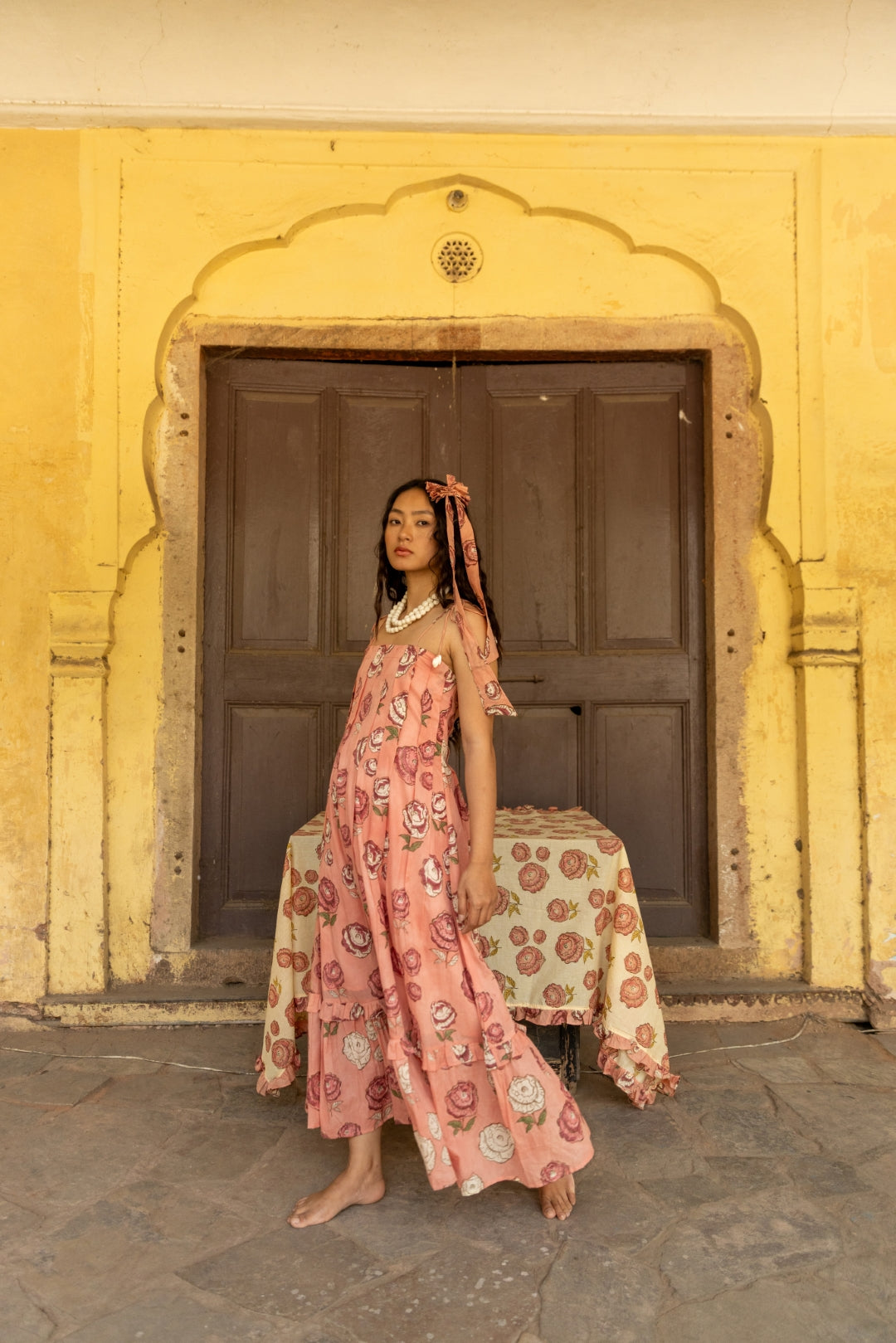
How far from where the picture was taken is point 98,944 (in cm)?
363

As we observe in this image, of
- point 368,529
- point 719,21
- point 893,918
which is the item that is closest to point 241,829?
point 368,529

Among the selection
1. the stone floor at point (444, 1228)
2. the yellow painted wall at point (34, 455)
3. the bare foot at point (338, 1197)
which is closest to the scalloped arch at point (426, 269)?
the yellow painted wall at point (34, 455)

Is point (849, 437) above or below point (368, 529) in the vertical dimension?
above

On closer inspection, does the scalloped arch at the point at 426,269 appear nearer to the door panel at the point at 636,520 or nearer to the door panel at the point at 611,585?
the door panel at the point at 611,585

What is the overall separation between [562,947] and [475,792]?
86 centimetres

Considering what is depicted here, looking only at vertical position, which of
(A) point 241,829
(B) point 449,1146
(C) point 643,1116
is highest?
(A) point 241,829

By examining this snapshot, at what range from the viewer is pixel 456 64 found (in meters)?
3.65

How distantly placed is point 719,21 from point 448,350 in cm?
160

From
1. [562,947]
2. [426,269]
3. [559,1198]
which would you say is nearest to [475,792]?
[562,947]

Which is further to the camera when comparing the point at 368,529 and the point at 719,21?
the point at 368,529

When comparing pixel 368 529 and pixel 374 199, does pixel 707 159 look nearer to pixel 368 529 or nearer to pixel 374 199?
pixel 374 199

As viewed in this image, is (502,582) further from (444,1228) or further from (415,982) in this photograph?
(444,1228)

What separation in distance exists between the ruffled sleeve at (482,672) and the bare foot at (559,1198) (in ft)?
3.79

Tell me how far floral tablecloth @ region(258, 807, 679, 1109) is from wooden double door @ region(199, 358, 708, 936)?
1.10 metres
